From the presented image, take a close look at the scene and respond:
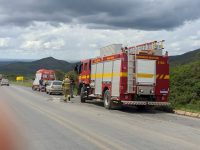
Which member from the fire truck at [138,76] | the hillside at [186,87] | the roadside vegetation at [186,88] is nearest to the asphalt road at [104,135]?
the fire truck at [138,76]

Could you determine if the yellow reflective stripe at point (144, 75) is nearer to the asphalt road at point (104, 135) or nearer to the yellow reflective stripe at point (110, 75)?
the yellow reflective stripe at point (110, 75)

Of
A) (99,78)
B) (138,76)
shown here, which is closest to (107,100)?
(99,78)

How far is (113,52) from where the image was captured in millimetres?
22156

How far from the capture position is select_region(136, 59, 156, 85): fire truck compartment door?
1986cm

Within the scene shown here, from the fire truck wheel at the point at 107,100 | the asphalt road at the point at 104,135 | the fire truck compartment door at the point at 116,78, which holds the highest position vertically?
the fire truck compartment door at the point at 116,78

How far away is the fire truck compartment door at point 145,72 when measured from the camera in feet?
65.2

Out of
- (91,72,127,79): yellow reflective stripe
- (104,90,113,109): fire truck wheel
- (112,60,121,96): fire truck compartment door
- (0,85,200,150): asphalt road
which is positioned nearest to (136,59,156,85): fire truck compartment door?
(91,72,127,79): yellow reflective stripe

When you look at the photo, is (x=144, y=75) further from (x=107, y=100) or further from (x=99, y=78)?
(x=99, y=78)

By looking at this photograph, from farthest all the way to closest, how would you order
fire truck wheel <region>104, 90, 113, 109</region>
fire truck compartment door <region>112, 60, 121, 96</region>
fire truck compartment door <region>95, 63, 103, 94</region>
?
fire truck compartment door <region>95, 63, 103, 94</region>, fire truck wheel <region>104, 90, 113, 109</region>, fire truck compartment door <region>112, 60, 121, 96</region>

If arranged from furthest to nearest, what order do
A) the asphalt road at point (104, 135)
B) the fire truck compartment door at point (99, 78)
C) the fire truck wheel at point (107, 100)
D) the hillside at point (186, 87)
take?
the fire truck compartment door at point (99, 78) < the hillside at point (186, 87) < the fire truck wheel at point (107, 100) < the asphalt road at point (104, 135)

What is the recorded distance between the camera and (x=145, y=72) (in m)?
20.0

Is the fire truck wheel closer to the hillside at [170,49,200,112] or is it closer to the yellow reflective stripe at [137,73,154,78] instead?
the yellow reflective stripe at [137,73,154,78]

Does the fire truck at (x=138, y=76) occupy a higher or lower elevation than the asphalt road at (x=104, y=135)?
higher

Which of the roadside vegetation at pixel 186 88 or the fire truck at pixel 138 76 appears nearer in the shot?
the fire truck at pixel 138 76
